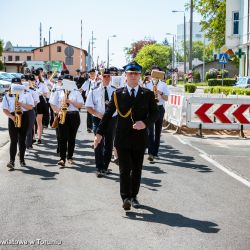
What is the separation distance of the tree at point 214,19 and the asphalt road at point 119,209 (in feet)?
165

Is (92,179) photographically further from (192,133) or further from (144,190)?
(192,133)

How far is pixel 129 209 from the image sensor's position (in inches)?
282

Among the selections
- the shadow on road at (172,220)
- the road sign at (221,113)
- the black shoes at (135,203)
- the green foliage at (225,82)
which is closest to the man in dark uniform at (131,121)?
the black shoes at (135,203)

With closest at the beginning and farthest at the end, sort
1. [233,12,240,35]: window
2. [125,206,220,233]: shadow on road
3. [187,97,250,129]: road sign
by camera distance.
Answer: [125,206,220,233]: shadow on road
[187,97,250,129]: road sign
[233,12,240,35]: window

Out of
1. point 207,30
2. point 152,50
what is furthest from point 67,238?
point 152,50

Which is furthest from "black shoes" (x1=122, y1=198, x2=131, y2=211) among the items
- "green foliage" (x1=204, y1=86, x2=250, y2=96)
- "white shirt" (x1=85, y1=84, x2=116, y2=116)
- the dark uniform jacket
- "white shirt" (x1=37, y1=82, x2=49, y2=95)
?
"green foliage" (x1=204, y1=86, x2=250, y2=96)

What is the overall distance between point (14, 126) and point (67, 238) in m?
5.14

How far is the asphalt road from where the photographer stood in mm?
5816

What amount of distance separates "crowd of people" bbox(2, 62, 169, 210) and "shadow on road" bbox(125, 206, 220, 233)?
0.28 meters

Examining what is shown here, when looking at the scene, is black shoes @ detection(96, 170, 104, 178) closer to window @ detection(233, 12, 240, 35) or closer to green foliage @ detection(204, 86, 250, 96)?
green foliage @ detection(204, 86, 250, 96)

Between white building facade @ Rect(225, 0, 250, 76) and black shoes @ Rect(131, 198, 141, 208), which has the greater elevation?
white building facade @ Rect(225, 0, 250, 76)

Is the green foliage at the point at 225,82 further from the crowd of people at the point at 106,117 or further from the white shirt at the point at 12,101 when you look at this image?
the white shirt at the point at 12,101

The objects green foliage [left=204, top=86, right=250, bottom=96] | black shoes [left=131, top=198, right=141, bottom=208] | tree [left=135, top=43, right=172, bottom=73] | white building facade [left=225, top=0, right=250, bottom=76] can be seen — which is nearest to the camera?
black shoes [left=131, top=198, right=141, bottom=208]

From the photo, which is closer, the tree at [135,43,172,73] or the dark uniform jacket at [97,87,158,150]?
the dark uniform jacket at [97,87,158,150]
